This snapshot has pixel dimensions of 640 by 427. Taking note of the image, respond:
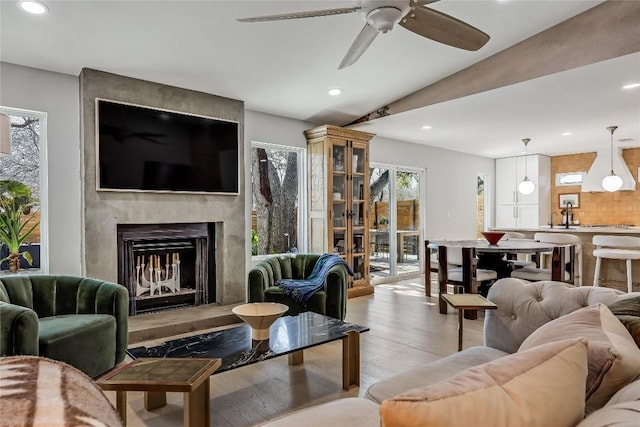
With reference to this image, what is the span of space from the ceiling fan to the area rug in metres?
1.95

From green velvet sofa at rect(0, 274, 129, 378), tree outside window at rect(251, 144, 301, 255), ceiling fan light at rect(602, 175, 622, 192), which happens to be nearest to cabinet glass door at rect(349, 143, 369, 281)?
tree outside window at rect(251, 144, 301, 255)

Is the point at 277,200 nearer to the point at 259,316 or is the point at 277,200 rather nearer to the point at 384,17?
the point at 259,316

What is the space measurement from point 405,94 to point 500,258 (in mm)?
2397

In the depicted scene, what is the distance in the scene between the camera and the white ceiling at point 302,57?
9.53ft

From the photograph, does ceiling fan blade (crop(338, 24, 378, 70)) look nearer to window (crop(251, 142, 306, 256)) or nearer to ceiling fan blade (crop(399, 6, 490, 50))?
ceiling fan blade (crop(399, 6, 490, 50))

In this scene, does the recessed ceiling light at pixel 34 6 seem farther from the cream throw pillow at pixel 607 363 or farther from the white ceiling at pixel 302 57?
the cream throw pillow at pixel 607 363

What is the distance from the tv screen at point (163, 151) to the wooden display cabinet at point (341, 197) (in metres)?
1.23

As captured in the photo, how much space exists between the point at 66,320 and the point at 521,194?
8.48 m

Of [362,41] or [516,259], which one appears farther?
[516,259]

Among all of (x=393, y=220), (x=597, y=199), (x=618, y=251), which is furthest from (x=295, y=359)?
(x=597, y=199)

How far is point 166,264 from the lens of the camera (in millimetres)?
4375

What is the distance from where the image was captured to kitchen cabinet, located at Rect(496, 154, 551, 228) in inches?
323

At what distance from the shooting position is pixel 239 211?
4.71m

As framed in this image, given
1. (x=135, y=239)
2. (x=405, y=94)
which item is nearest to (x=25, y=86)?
(x=135, y=239)
